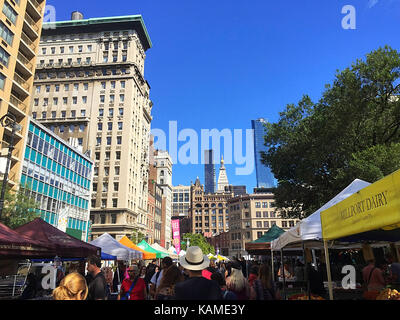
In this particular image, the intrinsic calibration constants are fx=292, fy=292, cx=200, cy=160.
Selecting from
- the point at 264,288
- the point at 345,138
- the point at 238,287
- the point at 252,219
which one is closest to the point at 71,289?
the point at 238,287

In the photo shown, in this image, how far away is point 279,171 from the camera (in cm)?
2812

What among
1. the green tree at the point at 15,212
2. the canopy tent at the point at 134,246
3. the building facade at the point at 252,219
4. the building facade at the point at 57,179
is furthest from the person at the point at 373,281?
the building facade at the point at 252,219

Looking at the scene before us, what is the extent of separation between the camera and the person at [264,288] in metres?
5.73

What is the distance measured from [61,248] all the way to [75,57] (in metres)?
76.2

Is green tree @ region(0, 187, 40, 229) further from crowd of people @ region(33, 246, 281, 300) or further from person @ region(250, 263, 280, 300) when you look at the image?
person @ region(250, 263, 280, 300)

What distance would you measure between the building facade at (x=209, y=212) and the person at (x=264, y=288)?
16301 centimetres

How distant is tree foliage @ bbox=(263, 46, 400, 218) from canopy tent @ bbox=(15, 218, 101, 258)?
54.2 ft

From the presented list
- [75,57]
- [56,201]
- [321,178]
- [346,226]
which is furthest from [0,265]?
[75,57]

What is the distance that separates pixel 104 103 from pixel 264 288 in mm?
71315

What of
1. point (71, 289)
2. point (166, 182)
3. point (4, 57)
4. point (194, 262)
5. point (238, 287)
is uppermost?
Answer: point (166, 182)

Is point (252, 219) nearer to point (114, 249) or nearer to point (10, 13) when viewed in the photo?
point (10, 13)

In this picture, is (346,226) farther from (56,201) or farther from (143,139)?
(143,139)

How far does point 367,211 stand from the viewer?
472 cm

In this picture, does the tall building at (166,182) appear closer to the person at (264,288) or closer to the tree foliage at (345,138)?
the tree foliage at (345,138)
